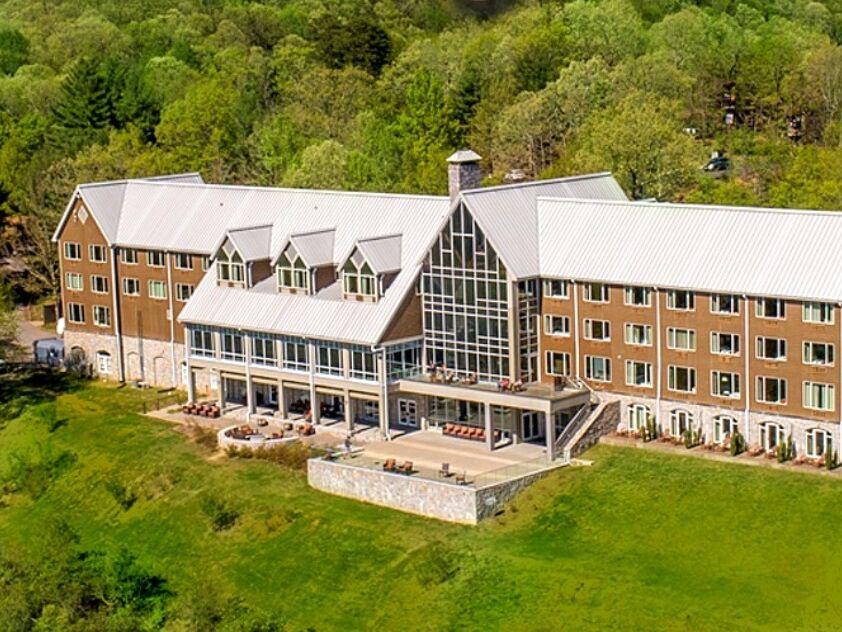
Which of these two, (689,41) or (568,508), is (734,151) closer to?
(689,41)

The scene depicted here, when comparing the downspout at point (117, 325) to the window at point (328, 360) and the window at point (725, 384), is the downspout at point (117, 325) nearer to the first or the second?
the window at point (328, 360)

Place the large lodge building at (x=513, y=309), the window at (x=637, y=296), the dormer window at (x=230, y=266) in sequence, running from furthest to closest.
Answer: the dormer window at (x=230, y=266) < the window at (x=637, y=296) < the large lodge building at (x=513, y=309)

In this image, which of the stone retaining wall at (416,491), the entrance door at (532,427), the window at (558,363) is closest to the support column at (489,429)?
the entrance door at (532,427)

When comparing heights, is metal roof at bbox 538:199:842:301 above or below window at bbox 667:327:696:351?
above

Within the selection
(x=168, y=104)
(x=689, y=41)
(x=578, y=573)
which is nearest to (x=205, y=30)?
(x=168, y=104)

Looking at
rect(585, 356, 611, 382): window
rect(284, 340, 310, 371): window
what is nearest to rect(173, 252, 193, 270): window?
rect(284, 340, 310, 371): window

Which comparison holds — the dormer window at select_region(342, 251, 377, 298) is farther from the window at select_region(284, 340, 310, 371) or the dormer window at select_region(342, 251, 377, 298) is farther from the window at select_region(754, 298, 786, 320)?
the window at select_region(754, 298, 786, 320)
